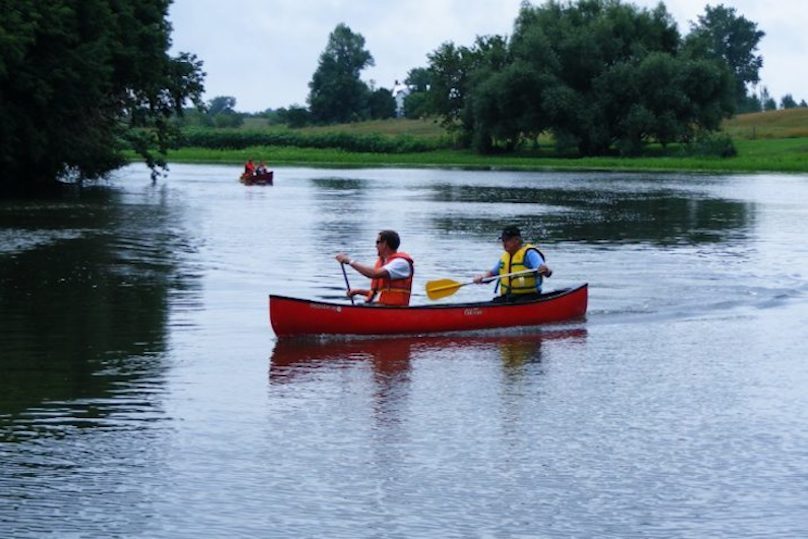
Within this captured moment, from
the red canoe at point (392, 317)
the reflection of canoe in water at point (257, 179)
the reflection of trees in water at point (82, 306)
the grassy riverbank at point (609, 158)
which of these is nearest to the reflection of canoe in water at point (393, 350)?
the red canoe at point (392, 317)

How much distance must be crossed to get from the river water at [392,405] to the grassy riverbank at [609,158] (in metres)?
63.5

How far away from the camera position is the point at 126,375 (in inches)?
664

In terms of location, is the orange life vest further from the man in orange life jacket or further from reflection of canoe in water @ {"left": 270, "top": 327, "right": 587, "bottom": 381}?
reflection of canoe in water @ {"left": 270, "top": 327, "right": 587, "bottom": 381}

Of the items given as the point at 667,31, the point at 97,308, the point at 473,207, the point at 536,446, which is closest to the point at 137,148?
the point at 473,207

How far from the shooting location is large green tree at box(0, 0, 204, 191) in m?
48.3

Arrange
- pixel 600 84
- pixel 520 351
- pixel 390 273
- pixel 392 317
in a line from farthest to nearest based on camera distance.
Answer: pixel 600 84
pixel 390 273
pixel 392 317
pixel 520 351

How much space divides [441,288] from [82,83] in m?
31.1

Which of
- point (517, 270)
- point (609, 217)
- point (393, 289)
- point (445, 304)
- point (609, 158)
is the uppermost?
point (517, 270)

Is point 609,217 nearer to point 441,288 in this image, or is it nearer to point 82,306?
point 441,288

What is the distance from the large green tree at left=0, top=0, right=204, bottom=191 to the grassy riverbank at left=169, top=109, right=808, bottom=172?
42.8m

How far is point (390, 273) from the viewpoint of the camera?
1998 centimetres

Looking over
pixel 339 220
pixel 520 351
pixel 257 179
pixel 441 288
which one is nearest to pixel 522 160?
pixel 257 179

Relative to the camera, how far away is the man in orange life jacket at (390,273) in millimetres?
19984

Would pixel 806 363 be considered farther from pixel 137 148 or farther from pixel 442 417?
pixel 137 148
